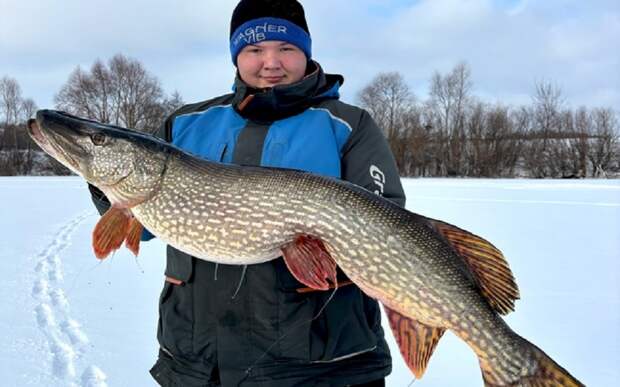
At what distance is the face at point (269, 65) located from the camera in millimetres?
1805

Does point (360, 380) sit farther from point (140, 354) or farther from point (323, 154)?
point (140, 354)

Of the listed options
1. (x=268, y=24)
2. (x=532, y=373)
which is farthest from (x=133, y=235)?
(x=532, y=373)

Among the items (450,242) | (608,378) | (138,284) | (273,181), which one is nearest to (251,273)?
(273,181)

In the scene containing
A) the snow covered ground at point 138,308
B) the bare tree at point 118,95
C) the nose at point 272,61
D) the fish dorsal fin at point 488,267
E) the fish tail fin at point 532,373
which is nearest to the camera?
the fish tail fin at point 532,373

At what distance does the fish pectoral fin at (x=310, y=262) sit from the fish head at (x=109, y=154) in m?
0.52

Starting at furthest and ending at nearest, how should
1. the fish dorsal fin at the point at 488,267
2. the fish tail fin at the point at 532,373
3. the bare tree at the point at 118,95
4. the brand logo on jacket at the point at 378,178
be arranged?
the bare tree at the point at 118,95 → the brand logo on jacket at the point at 378,178 → the fish dorsal fin at the point at 488,267 → the fish tail fin at the point at 532,373

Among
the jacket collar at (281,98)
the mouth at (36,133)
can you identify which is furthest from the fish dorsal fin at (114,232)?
the jacket collar at (281,98)

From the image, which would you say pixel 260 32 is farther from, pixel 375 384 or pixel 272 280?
pixel 375 384

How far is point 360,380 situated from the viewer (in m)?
1.51

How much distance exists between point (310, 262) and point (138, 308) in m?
2.74

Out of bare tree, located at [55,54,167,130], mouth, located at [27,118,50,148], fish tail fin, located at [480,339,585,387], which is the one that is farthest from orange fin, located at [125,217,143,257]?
bare tree, located at [55,54,167,130]

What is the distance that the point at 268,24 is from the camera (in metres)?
1.86

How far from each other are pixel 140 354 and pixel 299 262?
1911 millimetres

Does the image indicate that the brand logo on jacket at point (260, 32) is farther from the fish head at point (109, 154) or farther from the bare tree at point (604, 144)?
the bare tree at point (604, 144)
